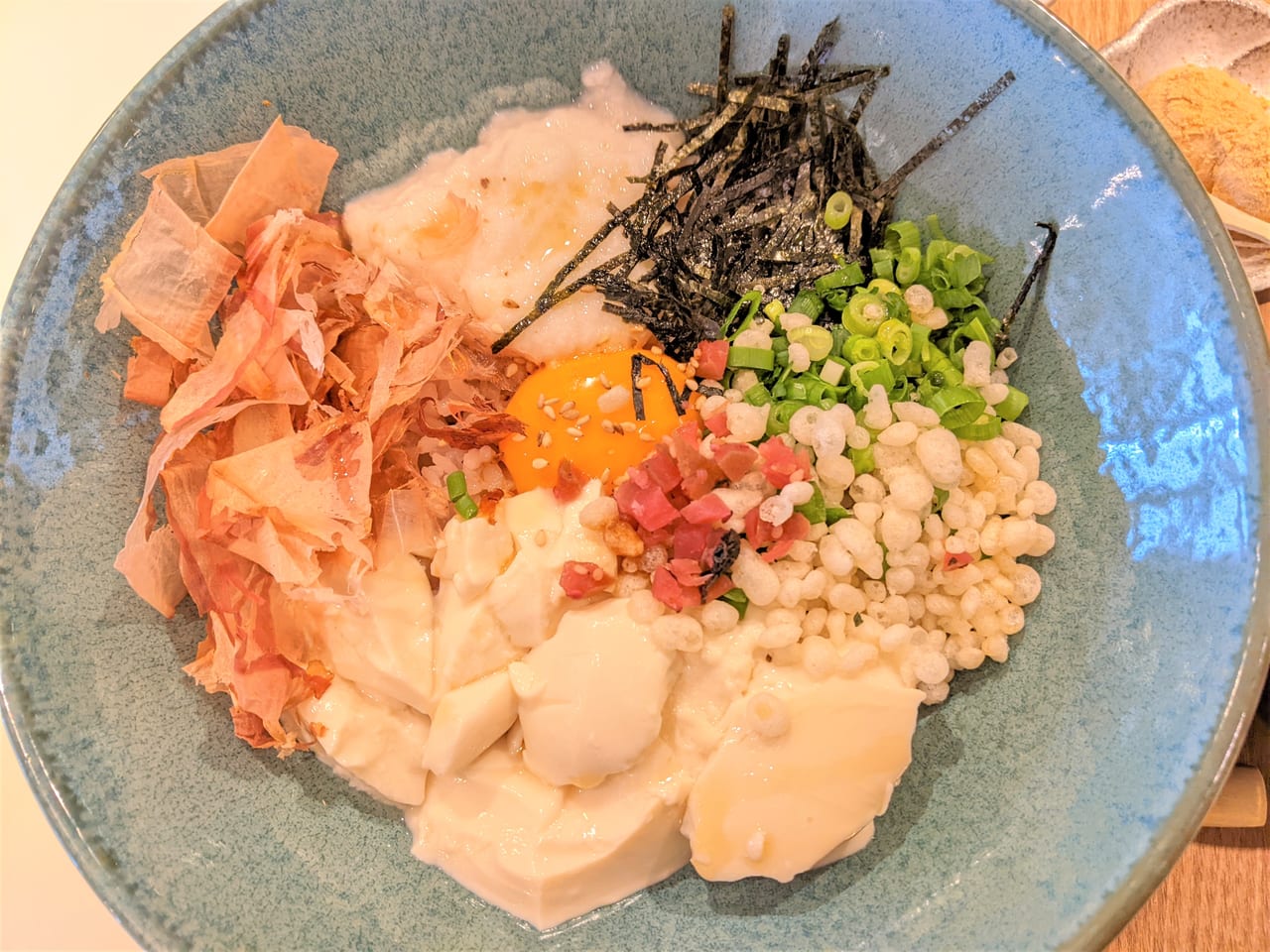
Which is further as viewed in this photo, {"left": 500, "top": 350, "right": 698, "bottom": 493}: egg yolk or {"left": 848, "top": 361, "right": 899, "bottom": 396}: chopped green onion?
{"left": 500, "top": 350, "right": 698, "bottom": 493}: egg yolk

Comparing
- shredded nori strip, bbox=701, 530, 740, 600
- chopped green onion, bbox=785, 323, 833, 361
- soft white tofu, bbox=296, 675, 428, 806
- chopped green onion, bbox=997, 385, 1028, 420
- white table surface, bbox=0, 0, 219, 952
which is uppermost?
white table surface, bbox=0, 0, 219, 952

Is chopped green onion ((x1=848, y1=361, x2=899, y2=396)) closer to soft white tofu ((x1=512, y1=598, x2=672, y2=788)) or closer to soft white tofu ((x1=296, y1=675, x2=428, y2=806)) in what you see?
soft white tofu ((x1=512, y1=598, x2=672, y2=788))

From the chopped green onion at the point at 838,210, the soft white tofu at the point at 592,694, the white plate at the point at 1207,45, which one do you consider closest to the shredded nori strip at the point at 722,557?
the soft white tofu at the point at 592,694

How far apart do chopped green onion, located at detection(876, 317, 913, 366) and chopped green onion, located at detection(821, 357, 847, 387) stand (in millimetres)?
94

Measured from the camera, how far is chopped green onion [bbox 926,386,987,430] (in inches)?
62.3

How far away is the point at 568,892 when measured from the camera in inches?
60.8

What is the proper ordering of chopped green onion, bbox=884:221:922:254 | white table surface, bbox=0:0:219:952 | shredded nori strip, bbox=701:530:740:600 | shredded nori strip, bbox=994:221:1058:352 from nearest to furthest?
1. shredded nori strip, bbox=701:530:740:600
2. shredded nori strip, bbox=994:221:1058:352
3. chopped green onion, bbox=884:221:922:254
4. white table surface, bbox=0:0:219:952

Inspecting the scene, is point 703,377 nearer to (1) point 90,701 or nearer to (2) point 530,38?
(2) point 530,38

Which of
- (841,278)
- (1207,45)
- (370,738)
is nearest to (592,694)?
(370,738)

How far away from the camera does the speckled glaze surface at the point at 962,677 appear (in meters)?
1.38

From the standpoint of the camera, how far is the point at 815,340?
5.41ft

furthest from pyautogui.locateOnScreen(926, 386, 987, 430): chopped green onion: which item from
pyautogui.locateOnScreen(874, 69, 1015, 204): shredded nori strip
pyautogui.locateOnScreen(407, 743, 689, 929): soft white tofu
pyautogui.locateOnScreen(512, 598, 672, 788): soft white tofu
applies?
pyautogui.locateOnScreen(407, 743, 689, 929): soft white tofu

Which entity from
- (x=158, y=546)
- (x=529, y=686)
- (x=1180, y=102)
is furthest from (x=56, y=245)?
(x=1180, y=102)

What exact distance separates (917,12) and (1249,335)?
2.91 feet
